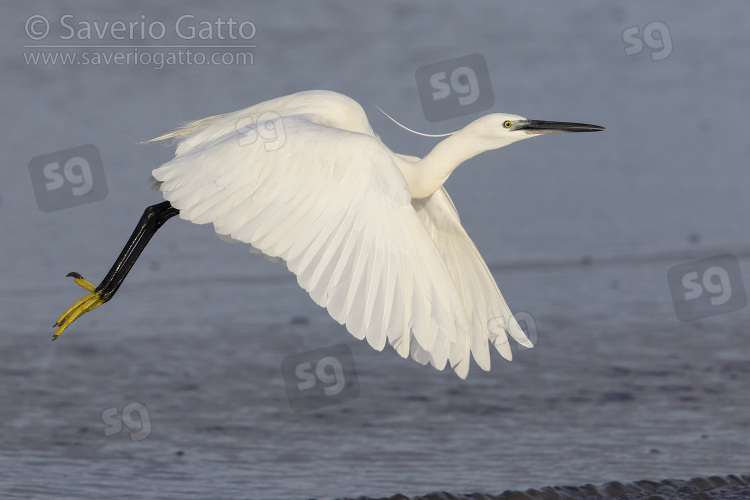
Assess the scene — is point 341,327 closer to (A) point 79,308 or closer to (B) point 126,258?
(B) point 126,258

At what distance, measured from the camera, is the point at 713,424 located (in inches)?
263

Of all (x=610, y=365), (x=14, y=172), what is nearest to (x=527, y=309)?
(x=610, y=365)

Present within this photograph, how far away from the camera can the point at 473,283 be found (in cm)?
575

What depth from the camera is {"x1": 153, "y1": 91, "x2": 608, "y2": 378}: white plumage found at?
14.4 feet

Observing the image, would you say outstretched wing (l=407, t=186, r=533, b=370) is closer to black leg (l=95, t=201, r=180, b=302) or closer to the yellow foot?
black leg (l=95, t=201, r=180, b=302)

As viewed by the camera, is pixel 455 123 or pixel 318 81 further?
pixel 318 81

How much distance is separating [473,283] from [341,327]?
2360 millimetres

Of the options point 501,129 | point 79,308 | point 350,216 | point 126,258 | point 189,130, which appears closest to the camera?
point 350,216

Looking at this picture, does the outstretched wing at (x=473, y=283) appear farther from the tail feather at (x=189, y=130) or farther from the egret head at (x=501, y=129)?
the tail feather at (x=189, y=130)

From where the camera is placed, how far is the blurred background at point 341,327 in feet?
20.8

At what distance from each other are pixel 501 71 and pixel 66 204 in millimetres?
4708

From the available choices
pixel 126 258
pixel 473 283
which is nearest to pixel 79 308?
pixel 126 258

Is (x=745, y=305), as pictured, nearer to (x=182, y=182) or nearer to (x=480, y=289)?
(x=480, y=289)

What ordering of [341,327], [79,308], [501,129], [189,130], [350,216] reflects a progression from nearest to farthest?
A: [350,216] < [501,129] < [79,308] < [189,130] < [341,327]
